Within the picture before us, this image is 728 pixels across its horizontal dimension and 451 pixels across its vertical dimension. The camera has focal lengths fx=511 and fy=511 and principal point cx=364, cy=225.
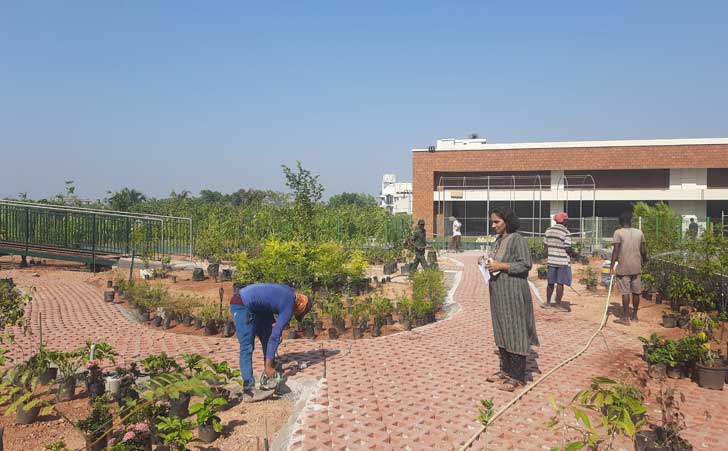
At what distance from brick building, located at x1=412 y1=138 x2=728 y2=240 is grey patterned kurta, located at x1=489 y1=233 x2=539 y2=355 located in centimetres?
2489

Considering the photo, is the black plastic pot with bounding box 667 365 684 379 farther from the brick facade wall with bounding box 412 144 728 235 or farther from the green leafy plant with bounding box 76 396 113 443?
the brick facade wall with bounding box 412 144 728 235

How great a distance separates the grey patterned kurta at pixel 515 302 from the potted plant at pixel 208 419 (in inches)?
102

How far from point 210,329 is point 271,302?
3.09m

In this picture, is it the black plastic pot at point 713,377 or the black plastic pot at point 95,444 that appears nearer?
the black plastic pot at point 95,444

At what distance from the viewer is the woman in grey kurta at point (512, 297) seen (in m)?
4.68

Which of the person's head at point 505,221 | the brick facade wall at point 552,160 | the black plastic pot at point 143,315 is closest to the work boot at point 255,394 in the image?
the person's head at point 505,221

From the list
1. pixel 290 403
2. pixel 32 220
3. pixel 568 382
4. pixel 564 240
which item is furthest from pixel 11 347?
pixel 32 220

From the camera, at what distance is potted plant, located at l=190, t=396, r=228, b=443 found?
3.54 metres

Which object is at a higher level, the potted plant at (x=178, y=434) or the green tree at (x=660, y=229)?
the green tree at (x=660, y=229)

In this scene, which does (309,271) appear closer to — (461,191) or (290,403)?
(290,403)

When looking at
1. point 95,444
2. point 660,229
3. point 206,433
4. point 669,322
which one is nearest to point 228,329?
point 206,433

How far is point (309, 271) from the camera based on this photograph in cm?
1013

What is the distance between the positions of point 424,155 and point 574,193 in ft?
31.4

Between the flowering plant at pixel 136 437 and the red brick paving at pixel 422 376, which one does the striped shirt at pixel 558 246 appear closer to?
the red brick paving at pixel 422 376
